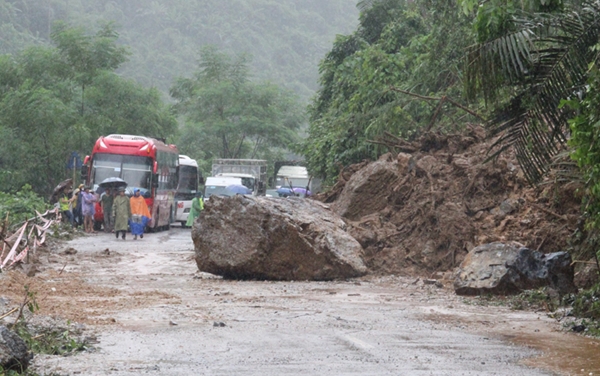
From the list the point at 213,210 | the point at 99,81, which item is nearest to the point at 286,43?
the point at 99,81

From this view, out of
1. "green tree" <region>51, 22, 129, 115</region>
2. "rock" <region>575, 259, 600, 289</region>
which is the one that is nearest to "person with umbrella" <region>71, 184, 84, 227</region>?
"green tree" <region>51, 22, 129, 115</region>

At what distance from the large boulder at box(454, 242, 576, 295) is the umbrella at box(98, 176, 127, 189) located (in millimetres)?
20039

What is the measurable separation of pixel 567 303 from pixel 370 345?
4.29m

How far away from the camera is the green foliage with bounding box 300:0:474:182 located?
77.0 feet

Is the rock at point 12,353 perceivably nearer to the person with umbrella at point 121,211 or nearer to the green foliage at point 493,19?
the green foliage at point 493,19

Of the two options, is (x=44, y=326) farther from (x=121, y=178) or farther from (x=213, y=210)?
(x=121, y=178)

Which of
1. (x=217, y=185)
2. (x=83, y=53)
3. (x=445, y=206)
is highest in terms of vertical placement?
(x=83, y=53)

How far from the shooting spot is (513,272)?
45.1ft

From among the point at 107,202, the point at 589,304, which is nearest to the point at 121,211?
the point at 107,202

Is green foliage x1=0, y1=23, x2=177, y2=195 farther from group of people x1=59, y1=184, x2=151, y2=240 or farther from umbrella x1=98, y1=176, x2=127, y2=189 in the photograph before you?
umbrella x1=98, y1=176, x2=127, y2=189

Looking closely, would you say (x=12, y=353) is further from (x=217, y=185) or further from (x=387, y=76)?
(x=217, y=185)

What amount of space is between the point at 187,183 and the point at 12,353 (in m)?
38.9

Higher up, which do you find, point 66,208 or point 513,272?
point 513,272

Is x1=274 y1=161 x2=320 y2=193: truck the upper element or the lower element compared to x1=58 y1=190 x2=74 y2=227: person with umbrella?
upper
